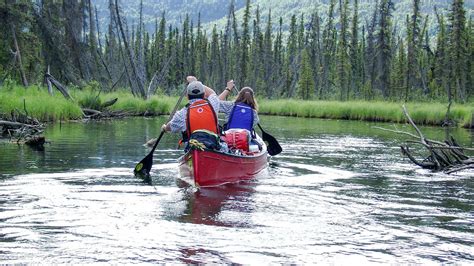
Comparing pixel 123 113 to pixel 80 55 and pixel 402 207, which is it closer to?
pixel 80 55

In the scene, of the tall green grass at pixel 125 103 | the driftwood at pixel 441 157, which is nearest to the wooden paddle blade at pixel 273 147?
the driftwood at pixel 441 157

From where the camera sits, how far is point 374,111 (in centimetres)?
4334

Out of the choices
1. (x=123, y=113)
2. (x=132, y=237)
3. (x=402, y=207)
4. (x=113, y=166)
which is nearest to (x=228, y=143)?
(x=113, y=166)

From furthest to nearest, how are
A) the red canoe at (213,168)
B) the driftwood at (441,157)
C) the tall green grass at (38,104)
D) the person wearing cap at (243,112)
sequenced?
the tall green grass at (38,104) < the driftwood at (441,157) < the person wearing cap at (243,112) < the red canoe at (213,168)

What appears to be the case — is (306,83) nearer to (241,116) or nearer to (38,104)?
(38,104)

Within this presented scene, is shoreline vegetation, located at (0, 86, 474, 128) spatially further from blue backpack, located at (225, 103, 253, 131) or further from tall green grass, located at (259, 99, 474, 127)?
Answer: blue backpack, located at (225, 103, 253, 131)

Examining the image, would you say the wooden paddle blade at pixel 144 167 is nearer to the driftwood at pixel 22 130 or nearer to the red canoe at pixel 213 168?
the red canoe at pixel 213 168

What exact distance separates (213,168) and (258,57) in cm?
6901

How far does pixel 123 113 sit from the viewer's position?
3653 centimetres

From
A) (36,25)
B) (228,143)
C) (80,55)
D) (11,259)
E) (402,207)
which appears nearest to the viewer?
(11,259)

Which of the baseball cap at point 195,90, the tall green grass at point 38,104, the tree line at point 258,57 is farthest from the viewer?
the tree line at point 258,57

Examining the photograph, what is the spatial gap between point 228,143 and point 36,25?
24955 millimetres

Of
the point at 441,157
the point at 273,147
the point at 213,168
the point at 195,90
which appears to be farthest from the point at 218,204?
the point at 273,147

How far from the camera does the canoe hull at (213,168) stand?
12.1m
